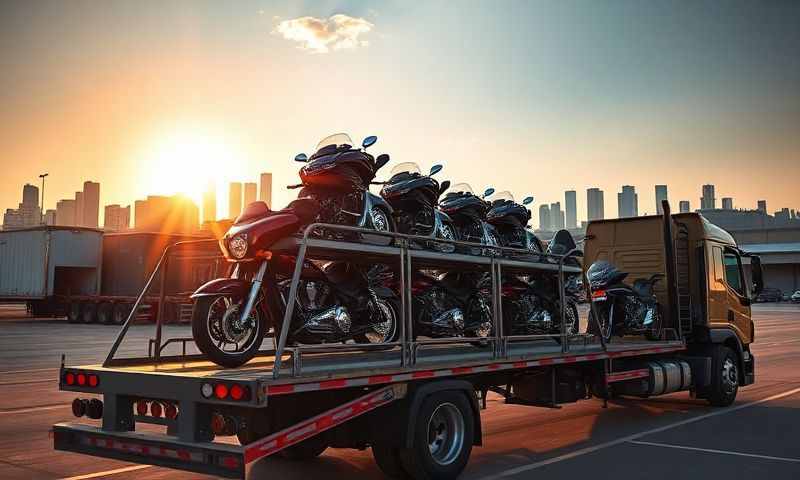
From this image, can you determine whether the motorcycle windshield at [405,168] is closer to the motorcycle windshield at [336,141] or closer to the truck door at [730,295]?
the motorcycle windshield at [336,141]

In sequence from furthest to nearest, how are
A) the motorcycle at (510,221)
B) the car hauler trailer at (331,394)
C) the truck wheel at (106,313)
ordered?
the truck wheel at (106,313) → the motorcycle at (510,221) → the car hauler trailer at (331,394)

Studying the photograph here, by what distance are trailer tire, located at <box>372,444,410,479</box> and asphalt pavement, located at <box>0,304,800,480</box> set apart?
2.03 ft

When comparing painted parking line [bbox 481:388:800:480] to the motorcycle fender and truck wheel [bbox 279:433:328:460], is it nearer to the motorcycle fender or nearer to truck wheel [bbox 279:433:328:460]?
truck wheel [bbox 279:433:328:460]

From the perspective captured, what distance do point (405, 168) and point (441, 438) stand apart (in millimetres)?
3553

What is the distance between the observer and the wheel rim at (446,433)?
6.21 metres

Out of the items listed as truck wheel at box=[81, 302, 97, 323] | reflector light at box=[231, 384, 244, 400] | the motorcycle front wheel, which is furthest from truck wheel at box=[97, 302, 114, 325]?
reflector light at box=[231, 384, 244, 400]

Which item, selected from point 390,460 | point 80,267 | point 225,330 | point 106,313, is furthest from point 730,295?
point 80,267

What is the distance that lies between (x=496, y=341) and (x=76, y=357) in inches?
522

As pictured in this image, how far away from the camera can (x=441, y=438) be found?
250 inches

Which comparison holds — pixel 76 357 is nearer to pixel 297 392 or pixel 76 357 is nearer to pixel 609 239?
pixel 609 239

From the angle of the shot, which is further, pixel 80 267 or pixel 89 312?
pixel 80 267

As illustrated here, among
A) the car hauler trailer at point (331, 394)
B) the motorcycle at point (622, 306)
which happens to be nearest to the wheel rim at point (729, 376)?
the motorcycle at point (622, 306)

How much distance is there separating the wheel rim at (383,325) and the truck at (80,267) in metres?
A: 26.7

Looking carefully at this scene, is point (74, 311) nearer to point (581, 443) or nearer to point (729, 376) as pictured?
point (729, 376)
